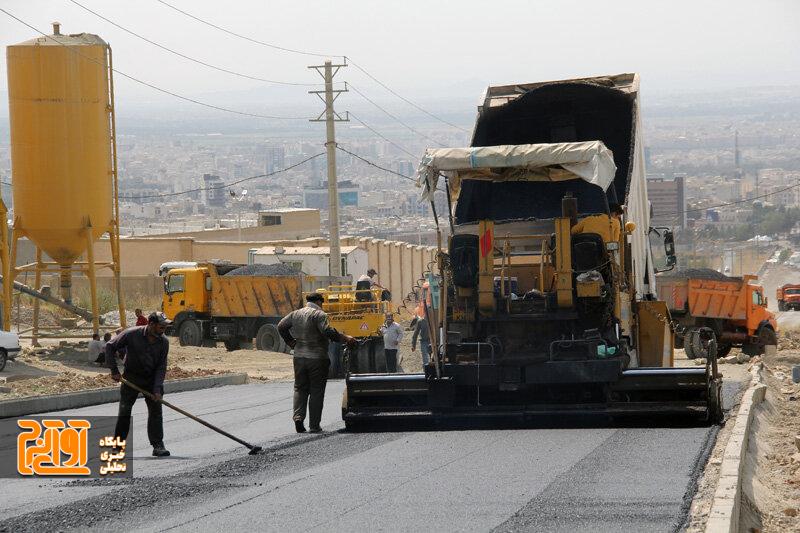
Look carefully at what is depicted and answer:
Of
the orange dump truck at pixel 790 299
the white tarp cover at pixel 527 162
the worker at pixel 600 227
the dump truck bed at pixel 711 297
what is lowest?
the orange dump truck at pixel 790 299

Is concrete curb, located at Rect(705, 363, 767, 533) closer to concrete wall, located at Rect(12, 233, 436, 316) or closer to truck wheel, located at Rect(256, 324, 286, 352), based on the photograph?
truck wheel, located at Rect(256, 324, 286, 352)

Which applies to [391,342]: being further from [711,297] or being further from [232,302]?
[711,297]

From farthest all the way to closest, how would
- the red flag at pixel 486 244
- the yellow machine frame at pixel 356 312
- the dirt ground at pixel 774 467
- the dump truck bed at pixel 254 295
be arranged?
A: the dump truck bed at pixel 254 295, the yellow machine frame at pixel 356 312, the red flag at pixel 486 244, the dirt ground at pixel 774 467

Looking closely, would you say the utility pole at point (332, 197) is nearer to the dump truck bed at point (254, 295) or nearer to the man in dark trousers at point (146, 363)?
the dump truck bed at point (254, 295)

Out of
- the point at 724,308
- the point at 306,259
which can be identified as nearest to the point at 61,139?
the point at 306,259

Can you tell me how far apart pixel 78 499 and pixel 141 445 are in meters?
3.40

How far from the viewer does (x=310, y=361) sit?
43.5 feet

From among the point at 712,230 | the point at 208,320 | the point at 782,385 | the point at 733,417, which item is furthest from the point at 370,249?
the point at 712,230

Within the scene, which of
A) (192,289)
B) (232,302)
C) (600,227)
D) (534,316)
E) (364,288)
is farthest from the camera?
(192,289)

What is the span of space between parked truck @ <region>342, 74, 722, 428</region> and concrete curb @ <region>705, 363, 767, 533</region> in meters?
0.75

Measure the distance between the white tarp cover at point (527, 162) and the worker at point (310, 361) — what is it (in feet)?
5.85

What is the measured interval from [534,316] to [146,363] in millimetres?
3819

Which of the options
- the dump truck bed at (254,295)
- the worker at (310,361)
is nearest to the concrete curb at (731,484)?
the worker at (310,361)

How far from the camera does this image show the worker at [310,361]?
13234 millimetres
